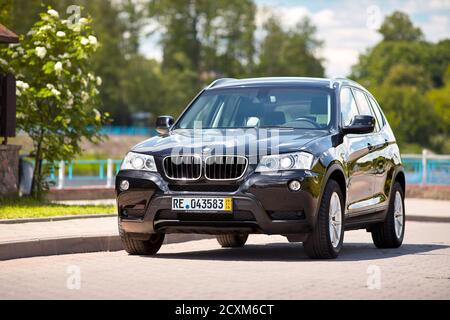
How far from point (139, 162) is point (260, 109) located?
1.76 meters

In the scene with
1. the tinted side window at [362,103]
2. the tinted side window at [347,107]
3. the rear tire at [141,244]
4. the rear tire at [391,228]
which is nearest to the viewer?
the rear tire at [141,244]

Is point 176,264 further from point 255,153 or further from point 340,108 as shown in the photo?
point 340,108

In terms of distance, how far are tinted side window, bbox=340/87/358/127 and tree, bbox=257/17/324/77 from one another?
336ft

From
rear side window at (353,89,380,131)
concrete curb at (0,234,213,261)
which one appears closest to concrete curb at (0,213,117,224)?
concrete curb at (0,234,213,261)

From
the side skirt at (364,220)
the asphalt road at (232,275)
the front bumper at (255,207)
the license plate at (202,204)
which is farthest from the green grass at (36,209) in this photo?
the side skirt at (364,220)

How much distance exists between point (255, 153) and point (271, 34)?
108 m

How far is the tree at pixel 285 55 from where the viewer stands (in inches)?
4601

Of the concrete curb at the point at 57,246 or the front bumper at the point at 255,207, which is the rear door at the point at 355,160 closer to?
the front bumper at the point at 255,207

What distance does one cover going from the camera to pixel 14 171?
20828 millimetres

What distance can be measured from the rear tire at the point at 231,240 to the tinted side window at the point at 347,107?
2.20m

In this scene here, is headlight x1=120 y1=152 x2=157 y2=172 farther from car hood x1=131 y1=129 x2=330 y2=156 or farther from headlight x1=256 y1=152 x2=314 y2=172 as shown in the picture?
headlight x1=256 y1=152 x2=314 y2=172
